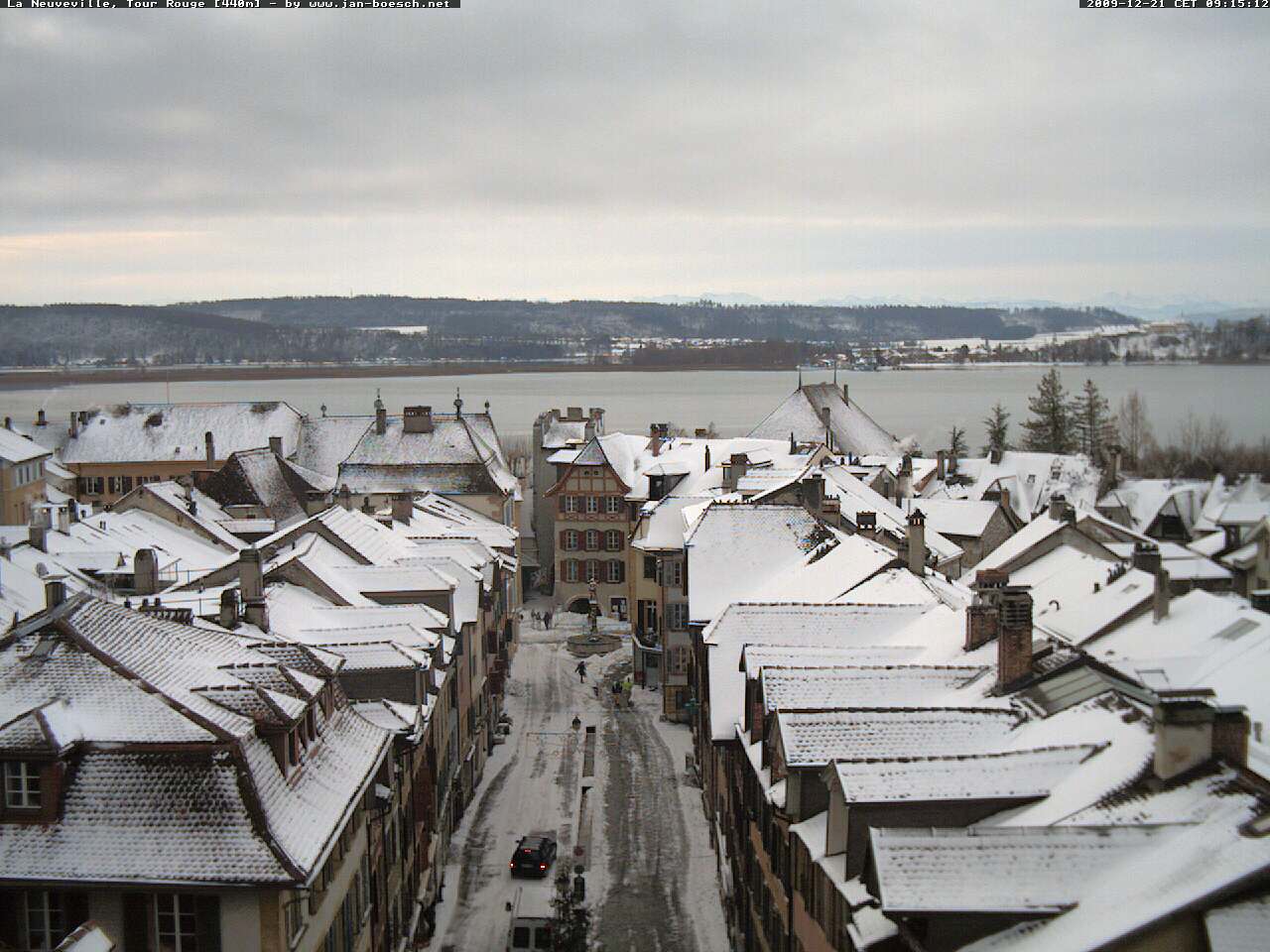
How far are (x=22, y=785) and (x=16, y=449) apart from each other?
54.2m

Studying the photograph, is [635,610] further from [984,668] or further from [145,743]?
[145,743]

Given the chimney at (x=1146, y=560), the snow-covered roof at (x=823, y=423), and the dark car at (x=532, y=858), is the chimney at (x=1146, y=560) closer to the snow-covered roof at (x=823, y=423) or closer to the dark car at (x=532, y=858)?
the dark car at (x=532, y=858)

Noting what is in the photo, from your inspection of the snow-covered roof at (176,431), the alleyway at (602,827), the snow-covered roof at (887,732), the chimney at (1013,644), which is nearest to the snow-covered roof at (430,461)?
the snow-covered roof at (176,431)

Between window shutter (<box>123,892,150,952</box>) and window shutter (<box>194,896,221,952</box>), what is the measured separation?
0.66 metres

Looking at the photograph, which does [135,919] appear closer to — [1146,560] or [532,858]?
[532,858]

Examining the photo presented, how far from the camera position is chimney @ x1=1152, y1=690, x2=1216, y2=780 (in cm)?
1491

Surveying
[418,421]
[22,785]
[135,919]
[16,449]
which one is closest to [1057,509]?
[418,421]

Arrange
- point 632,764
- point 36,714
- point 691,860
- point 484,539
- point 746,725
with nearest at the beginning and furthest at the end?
point 36,714 < point 746,725 < point 691,860 < point 632,764 < point 484,539

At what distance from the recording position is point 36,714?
1816 cm

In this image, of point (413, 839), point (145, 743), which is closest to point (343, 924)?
point (145, 743)

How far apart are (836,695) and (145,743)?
998 cm

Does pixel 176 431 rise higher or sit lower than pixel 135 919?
higher

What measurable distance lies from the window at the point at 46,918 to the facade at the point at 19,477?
49.9 metres

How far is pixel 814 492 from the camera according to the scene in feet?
138
